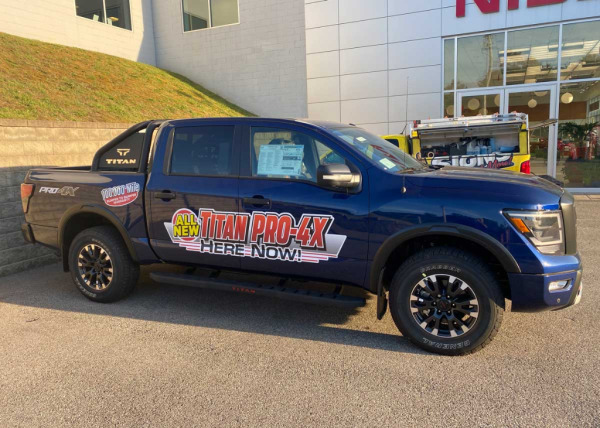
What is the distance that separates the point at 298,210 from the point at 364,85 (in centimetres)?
1131

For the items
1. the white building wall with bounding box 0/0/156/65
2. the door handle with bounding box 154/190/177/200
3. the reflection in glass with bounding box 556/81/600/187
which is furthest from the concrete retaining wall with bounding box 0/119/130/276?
the reflection in glass with bounding box 556/81/600/187

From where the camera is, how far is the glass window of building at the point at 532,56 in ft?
40.2

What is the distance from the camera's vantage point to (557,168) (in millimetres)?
12648

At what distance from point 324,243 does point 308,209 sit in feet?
1.02

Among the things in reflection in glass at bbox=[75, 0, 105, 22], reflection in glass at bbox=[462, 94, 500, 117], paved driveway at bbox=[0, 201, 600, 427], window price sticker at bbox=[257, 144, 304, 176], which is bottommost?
paved driveway at bbox=[0, 201, 600, 427]

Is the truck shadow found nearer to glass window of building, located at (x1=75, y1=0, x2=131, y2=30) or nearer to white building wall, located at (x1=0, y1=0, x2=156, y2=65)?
white building wall, located at (x1=0, y1=0, x2=156, y2=65)

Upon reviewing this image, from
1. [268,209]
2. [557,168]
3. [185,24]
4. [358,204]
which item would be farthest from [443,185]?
[185,24]

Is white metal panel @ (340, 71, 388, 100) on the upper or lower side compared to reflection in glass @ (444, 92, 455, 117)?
upper

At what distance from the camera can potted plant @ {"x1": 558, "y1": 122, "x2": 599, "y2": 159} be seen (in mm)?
12234

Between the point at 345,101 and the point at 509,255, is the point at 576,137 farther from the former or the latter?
the point at 509,255

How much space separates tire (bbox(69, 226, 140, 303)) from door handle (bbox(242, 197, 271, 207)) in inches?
62.9

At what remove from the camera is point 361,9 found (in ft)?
45.2

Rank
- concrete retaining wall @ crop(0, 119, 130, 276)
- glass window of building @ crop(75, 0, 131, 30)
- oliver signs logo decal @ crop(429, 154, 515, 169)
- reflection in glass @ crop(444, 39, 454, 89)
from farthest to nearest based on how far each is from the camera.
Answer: glass window of building @ crop(75, 0, 131, 30) < reflection in glass @ crop(444, 39, 454, 89) < oliver signs logo decal @ crop(429, 154, 515, 169) < concrete retaining wall @ crop(0, 119, 130, 276)

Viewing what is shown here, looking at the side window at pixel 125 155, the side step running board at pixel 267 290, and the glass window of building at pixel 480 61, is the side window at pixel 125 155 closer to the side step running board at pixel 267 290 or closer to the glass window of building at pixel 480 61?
the side step running board at pixel 267 290
